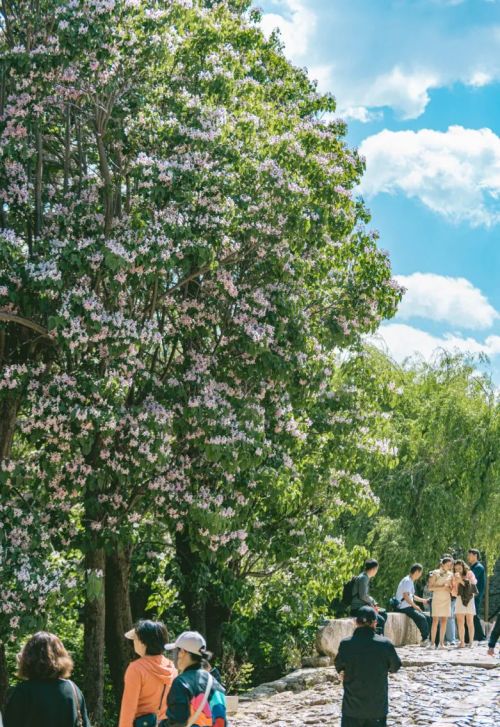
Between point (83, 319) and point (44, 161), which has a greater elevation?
point (44, 161)

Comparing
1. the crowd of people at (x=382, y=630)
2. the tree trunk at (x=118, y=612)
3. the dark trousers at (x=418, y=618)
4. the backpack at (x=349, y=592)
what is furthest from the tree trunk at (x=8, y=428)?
the dark trousers at (x=418, y=618)

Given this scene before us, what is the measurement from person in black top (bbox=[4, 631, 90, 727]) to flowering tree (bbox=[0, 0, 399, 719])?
722cm

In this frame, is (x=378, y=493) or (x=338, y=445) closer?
(x=338, y=445)

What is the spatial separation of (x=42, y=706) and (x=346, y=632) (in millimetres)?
14656

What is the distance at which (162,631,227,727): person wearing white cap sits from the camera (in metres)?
6.52

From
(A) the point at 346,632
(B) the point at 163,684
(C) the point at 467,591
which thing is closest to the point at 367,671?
(B) the point at 163,684

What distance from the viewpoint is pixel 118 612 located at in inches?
672

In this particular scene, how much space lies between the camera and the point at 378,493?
28562 millimetres

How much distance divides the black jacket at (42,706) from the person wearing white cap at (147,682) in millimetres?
1230

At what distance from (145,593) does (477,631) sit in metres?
7.15

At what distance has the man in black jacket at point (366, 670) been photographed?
8539 millimetres

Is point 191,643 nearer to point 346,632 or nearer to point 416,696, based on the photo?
point 416,696

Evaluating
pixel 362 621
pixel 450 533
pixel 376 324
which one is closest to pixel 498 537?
pixel 450 533

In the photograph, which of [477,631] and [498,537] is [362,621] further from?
[498,537]
